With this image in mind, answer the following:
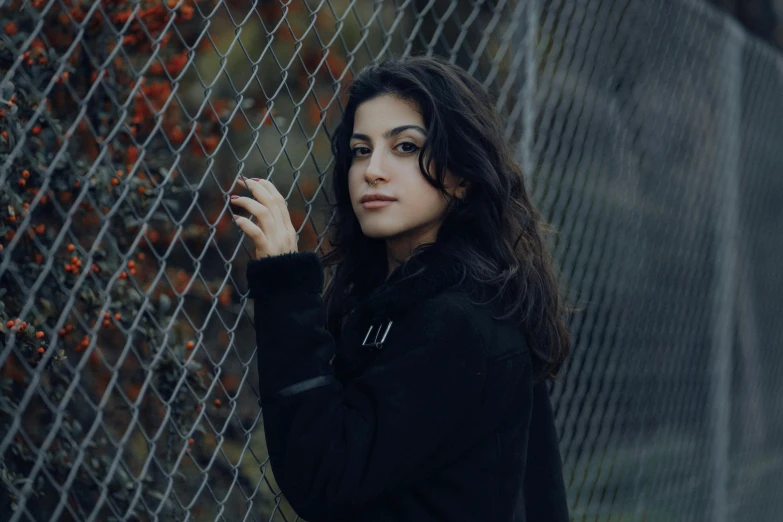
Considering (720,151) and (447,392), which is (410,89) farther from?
(720,151)

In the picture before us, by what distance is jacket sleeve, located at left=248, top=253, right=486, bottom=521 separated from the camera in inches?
58.8

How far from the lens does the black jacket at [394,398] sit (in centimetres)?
150

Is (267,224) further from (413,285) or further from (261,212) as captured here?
(413,285)

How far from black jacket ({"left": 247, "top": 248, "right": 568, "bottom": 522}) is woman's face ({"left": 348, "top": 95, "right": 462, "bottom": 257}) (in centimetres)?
9

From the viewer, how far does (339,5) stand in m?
4.44

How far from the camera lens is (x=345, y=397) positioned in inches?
61.6

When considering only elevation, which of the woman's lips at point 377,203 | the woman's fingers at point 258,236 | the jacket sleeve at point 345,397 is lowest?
the jacket sleeve at point 345,397

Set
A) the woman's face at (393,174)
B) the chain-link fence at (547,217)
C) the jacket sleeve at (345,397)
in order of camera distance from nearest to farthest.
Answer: the jacket sleeve at (345,397), the woman's face at (393,174), the chain-link fence at (547,217)

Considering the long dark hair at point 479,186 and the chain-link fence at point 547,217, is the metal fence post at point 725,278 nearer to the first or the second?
the chain-link fence at point 547,217

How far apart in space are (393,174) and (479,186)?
0.62ft

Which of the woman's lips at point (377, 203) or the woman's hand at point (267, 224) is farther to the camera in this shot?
the woman's lips at point (377, 203)

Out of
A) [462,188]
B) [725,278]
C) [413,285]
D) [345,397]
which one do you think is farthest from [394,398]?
[725,278]

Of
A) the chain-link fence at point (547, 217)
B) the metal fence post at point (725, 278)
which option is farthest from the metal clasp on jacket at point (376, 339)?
the metal fence post at point (725, 278)

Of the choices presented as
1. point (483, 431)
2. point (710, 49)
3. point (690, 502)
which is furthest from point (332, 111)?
point (483, 431)
